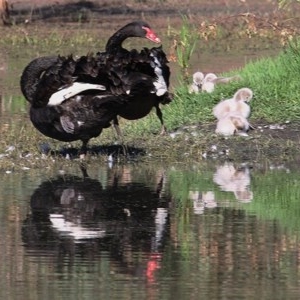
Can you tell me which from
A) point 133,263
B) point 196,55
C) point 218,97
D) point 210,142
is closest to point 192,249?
point 133,263

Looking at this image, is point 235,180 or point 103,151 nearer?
point 235,180

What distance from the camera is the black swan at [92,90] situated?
11539 millimetres

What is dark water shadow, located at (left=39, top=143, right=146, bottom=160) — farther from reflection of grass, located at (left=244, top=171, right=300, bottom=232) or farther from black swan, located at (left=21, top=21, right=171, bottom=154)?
reflection of grass, located at (left=244, top=171, right=300, bottom=232)

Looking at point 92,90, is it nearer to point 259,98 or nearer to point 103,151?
point 103,151

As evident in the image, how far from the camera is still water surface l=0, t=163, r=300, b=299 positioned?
735 cm

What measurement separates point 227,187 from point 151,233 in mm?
2002

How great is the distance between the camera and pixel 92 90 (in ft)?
38.4

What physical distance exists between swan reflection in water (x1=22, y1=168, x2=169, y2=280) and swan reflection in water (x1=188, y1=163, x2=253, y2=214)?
0.89 ft

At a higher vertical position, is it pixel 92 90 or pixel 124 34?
pixel 124 34

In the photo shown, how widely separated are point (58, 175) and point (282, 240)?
3.15 metres

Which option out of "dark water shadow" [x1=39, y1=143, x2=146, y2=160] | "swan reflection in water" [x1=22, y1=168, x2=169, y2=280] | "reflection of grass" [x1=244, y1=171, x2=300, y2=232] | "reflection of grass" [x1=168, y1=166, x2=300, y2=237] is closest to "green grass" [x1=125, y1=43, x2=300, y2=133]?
"dark water shadow" [x1=39, y1=143, x2=146, y2=160]

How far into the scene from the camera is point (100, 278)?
749cm

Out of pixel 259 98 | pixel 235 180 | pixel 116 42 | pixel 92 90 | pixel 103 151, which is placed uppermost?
pixel 116 42

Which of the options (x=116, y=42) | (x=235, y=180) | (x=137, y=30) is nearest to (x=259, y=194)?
(x=235, y=180)
